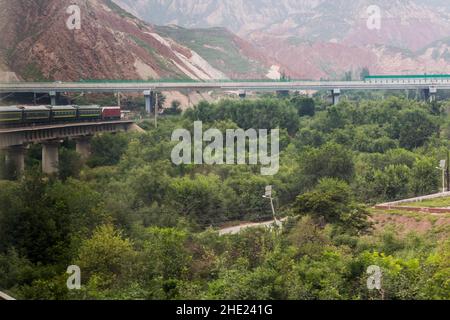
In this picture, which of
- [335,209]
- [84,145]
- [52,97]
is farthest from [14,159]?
[52,97]

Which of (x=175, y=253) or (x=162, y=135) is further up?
(x=162, y=135)

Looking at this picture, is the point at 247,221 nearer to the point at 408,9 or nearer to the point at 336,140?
the point at 336,140

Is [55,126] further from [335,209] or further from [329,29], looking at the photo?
[329,29]

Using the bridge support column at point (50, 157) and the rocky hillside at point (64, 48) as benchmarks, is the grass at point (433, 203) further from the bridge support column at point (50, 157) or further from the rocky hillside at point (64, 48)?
the rocky hillside at point (64, 48)

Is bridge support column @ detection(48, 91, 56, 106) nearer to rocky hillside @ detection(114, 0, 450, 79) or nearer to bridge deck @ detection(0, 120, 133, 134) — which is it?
bridge deck @ detection(0, 120, 133, 134)

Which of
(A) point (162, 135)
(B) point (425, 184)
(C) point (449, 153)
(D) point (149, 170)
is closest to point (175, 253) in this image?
(D) point (149, 170)
